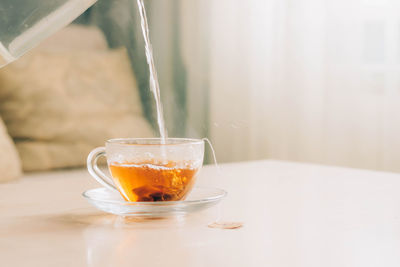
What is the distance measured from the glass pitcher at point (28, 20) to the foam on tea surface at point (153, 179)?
0.16 m

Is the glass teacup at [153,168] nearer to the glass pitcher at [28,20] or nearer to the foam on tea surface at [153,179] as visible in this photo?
the foam on tea surface at [153,179]

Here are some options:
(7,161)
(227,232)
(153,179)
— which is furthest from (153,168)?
(7,161)

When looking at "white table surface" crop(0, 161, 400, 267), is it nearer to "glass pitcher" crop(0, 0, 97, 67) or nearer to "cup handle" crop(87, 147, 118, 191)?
"cup handle" crop(87, 147, 118, 191)

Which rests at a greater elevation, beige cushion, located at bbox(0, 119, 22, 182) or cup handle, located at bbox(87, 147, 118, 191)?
cup handle, located at bbox(87, 147, 118, 191)

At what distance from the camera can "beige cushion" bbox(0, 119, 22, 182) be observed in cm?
129

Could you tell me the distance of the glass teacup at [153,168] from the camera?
0.56 meters

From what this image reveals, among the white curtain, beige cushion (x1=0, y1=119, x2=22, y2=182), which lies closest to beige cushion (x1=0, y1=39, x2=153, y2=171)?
beige cushion (x1=0, y1=119, x2=22, y2=182)

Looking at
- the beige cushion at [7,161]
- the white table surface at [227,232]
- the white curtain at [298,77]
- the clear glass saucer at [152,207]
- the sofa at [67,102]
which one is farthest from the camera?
the white curtain at [298,77]

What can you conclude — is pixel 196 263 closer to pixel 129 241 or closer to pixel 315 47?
pixel 129 241

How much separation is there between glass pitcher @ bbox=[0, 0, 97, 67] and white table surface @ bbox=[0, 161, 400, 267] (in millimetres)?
177

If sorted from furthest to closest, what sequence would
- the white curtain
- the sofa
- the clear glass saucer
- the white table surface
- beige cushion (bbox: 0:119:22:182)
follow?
the white curtain → the sofa → beige cushion (bbox: 0:119:22:182) → the clear glass saucer → the white table surface

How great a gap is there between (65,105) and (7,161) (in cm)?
33

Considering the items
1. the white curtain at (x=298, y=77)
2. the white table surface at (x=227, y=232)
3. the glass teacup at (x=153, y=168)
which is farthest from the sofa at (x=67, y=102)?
the glass teacup at (x=153, y=168)

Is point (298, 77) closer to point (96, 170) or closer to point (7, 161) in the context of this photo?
point (7, 161)
